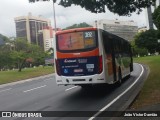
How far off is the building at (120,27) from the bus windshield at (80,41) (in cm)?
13043

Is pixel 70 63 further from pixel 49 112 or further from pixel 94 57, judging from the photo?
pixel 49 112

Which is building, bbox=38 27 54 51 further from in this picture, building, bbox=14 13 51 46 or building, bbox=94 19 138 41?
building, bbox=94 19 138 41

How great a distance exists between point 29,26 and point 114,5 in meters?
109

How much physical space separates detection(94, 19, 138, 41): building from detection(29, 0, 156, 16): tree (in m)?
126

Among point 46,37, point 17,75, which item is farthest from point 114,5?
point 46,37

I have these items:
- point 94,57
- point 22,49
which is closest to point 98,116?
point 94,57

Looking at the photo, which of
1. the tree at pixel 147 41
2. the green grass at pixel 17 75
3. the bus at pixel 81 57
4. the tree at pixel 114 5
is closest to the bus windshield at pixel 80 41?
the bus at pixel 81 57

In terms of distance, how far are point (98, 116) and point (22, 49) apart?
2002 inches

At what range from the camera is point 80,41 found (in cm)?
1630

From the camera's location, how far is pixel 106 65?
1670 cm

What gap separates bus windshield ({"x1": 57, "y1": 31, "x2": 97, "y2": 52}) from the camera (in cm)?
1619

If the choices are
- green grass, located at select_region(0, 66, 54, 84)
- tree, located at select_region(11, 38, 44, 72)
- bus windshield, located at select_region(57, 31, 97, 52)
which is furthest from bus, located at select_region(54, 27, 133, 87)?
tree, located at select_region(11, 38, 44, 72)

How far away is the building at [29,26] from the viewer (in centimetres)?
12369

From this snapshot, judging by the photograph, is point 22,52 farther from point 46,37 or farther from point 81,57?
point 46,37
